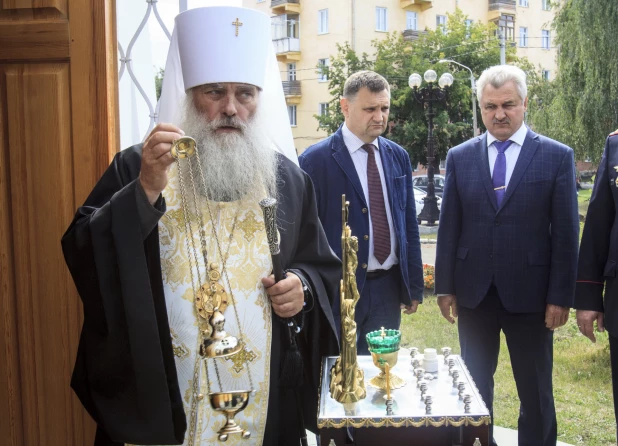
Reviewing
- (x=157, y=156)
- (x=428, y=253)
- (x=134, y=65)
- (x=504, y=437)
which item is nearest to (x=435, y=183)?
(x=428, y=253)

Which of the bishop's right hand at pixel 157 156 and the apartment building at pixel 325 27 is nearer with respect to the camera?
the bishop's right hand at pixel 157 156

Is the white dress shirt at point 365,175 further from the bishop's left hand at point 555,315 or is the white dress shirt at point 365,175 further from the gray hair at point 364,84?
the bishop's left hand at point 555,315

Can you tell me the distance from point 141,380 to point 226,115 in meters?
0.99

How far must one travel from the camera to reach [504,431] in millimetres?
4246

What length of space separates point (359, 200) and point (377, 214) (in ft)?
0.45

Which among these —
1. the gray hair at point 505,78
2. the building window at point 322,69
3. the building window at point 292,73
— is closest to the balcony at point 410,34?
the building window at point 322,69

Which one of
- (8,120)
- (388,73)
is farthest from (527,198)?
(388,73)

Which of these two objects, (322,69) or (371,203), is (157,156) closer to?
(371,203)

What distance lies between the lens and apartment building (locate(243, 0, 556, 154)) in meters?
32.0

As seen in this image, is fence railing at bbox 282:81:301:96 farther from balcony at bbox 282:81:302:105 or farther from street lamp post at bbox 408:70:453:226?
street lamp post at bbox 408:70:453:226

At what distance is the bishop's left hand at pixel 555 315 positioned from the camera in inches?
132

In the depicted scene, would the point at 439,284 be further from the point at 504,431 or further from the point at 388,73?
the point at 388,73

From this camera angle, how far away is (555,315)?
337 cm

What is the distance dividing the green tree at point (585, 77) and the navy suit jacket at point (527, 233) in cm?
1286
